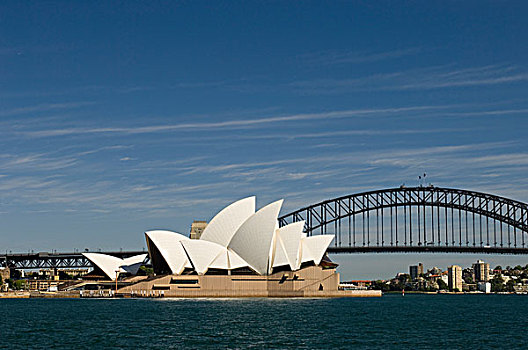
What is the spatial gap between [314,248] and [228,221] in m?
15.0

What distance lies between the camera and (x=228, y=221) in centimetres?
10400

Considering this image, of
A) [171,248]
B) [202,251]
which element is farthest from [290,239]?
[171,248]

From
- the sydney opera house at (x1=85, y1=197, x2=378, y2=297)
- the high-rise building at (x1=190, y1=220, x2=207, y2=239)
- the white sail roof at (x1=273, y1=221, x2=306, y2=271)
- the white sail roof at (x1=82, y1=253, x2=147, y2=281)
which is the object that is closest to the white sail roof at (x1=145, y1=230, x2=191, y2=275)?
the sydney opera house at (x1=85, y1=197, x2=378, y2=297)

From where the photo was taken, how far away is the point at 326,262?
12100 centimetres

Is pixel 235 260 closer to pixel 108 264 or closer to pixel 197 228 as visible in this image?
pixel 108 264

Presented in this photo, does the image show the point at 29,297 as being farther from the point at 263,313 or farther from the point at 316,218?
the point at 263,313

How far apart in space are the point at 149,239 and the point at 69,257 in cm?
6242

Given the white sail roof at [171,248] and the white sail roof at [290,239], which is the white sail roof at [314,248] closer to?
the white sail roof at [290,239]

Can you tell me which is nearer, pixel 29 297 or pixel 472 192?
pixel 29 297

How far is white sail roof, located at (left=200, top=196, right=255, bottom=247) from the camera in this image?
4050 inches

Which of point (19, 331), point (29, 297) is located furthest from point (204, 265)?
point (19, 331)

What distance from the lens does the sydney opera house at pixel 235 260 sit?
104 meters

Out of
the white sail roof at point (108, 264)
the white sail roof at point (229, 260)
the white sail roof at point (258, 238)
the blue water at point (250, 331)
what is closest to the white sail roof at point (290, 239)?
the white sail roof at point (258, 238)

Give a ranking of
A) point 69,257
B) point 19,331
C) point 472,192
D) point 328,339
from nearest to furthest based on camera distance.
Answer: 1. point 328,339
2. point 19,331
3. point 472,192
4. point 69,257
